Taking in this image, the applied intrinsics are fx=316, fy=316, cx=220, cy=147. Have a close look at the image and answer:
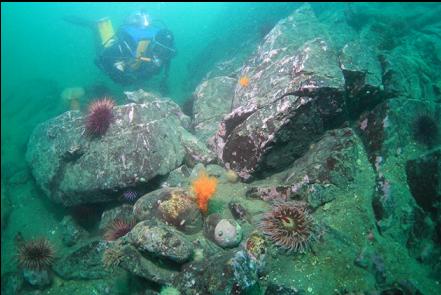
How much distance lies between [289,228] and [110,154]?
432 cm

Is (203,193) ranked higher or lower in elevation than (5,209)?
higher

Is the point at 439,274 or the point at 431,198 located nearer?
the point at 439,274

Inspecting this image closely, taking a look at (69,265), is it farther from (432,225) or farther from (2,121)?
(2,121)

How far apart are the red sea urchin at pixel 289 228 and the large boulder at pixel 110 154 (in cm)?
293

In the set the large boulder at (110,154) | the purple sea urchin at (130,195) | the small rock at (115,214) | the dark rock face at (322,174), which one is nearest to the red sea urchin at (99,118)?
the large boulder at (110,154)

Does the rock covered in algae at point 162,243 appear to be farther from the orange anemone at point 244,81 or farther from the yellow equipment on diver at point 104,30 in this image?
the yellow equipment on diver at point 104,30

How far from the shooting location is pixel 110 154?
23.6 ft

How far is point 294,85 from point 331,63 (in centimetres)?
115

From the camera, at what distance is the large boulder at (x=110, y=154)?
23.2 ft

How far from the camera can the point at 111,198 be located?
24.3ft

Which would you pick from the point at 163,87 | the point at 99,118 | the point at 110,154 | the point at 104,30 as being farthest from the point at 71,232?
the point at 104,30

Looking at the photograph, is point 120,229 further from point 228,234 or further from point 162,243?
point 228,234

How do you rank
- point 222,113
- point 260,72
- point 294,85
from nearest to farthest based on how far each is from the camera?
point 294,85 < point 260,72 < point 222,113

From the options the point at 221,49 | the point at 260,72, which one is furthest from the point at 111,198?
the point at 221,49
